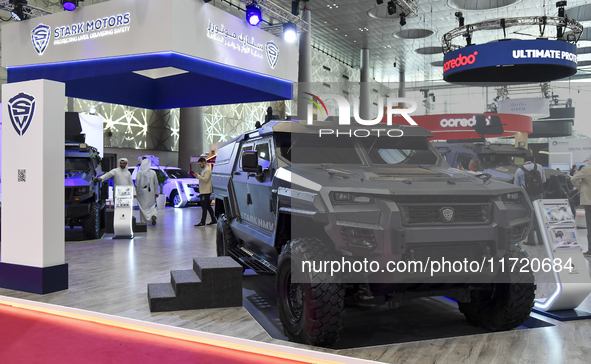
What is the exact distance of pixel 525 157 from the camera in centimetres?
A: 793

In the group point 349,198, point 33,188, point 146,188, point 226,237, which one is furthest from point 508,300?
point 146,188

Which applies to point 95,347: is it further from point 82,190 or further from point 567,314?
point 82,190

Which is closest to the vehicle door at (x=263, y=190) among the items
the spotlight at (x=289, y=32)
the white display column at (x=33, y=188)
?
the white display column at (x=33, y=188)

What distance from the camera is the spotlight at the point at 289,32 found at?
1145 cm

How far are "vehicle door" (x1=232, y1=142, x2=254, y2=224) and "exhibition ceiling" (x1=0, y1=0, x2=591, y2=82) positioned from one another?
11.5 metres

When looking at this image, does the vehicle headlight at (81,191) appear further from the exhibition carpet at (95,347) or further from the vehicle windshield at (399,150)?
the vehicle windshield at (399,150)

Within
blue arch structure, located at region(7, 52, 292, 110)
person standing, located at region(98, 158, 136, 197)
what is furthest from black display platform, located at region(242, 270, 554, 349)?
person standing, located at region(98, 158, 136, 197)

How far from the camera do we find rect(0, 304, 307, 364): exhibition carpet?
10.9 ft

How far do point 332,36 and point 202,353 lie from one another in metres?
27.1

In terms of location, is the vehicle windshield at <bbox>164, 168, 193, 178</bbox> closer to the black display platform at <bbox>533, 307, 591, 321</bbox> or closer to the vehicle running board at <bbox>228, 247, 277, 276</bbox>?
the vehicle running board at <bbox>228, 247, 277, 276</bbox>

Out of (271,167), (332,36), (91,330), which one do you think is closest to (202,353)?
(91,330)

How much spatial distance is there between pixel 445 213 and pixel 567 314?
2096 millimetres

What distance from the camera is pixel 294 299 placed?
4.06 meters

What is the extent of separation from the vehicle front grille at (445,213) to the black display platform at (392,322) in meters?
0.99
